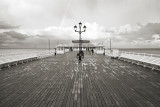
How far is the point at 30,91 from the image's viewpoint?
5.80 metres

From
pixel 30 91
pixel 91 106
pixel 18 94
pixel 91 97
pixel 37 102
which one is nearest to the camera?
pixel 91 106

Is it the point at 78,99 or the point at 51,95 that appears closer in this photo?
the point at 78,99

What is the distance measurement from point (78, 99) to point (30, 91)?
7.05ft

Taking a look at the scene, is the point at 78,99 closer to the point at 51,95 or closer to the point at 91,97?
the point at 91,97

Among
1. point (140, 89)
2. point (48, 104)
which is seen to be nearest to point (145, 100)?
point (140, 89)

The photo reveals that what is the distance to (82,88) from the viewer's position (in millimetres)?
6125

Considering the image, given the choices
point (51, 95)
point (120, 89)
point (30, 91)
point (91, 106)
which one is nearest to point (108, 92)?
point (120, 89)

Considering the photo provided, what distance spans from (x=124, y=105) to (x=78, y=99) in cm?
146

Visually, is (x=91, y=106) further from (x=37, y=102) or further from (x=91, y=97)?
(x=37, y=102)

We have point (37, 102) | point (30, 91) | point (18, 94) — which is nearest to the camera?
point (37, 102)

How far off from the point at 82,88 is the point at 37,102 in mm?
2097

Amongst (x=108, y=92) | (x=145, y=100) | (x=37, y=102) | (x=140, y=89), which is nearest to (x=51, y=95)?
(x=37, y=102)

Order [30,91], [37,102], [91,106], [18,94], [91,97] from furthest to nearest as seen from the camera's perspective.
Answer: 1. [30,91]
2. [18,94]
3. [91,97]
4. [37,102]
5. [91,106]

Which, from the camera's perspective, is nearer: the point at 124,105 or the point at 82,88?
the point at 124,105
